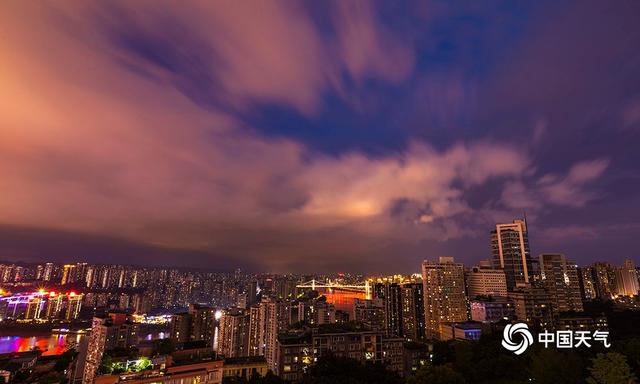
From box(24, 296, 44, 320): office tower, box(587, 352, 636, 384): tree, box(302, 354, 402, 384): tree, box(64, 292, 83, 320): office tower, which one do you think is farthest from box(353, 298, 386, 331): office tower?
box(24, 296, 44, 320): office tower

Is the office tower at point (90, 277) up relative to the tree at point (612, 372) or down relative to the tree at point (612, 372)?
up

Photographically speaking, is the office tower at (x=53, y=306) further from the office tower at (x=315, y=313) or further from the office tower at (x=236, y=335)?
the office tower at (x=315, y=313)

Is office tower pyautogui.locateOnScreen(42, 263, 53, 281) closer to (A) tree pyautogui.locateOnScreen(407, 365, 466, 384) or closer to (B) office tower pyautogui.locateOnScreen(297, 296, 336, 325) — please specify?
(B) office tower pyautogui.locateOnScreen(297, 296, 336, 325)

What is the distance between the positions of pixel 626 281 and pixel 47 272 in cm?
19978

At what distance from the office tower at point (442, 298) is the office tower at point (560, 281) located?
734 inches

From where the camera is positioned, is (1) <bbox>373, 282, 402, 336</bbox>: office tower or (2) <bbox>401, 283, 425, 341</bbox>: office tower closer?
(2) <bbox>401, 283, 425, 341</bbox>: office tower

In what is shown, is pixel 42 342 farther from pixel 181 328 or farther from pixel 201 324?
pixel 201 324

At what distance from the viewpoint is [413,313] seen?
6103 cm

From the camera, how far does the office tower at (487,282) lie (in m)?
69.9

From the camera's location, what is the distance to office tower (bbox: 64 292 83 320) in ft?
302

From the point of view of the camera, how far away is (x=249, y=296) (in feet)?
397

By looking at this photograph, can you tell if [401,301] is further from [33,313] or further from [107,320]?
[33,313]

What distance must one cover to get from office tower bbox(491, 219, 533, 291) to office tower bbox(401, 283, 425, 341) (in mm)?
24269

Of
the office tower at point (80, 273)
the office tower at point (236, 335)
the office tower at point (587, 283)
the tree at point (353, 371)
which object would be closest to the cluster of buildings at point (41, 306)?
the office tower at point (80, 273)
